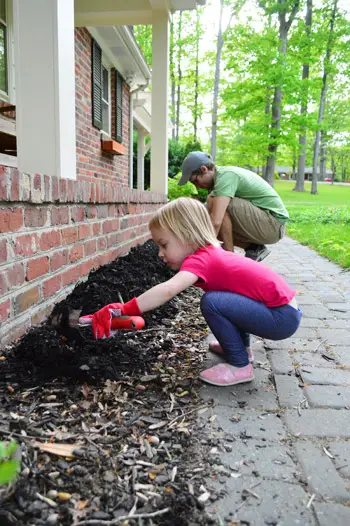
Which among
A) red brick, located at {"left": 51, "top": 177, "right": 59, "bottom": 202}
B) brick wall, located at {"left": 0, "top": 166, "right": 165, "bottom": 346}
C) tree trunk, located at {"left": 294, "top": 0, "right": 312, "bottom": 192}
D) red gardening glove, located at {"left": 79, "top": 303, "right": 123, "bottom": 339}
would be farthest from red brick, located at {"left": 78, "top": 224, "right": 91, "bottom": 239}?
tree trunk, located at {"left": 294, "top": 0, "right": 312, "bottom": 192}

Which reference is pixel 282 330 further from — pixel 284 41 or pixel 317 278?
pixel 284 41

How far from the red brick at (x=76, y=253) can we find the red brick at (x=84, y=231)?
0.08m

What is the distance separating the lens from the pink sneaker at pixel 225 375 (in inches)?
77.5

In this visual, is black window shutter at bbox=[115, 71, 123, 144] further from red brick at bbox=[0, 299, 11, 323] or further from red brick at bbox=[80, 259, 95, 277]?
red brick at bbox=[0, 299, 11, 323]

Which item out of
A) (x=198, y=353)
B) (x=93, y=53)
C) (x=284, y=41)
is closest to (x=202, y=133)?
(x=284, y=41)

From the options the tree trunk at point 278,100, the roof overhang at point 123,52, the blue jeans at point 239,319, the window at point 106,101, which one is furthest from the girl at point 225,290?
the tree trunk at point 278,100

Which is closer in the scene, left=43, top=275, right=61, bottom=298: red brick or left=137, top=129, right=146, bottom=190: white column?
left=43, top=275, right=61, bottom=298: red brick

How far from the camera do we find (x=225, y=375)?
1978 mm

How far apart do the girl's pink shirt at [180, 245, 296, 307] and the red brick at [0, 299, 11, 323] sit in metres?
0.81

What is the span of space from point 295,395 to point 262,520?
845 mm

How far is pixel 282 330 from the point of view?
2.04 m

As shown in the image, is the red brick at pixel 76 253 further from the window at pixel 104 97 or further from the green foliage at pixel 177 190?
the green foliage at pixel 177 190

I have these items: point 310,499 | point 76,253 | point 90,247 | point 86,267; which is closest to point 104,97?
point 90,247

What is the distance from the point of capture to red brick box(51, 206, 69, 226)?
7.83ft
